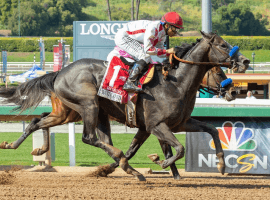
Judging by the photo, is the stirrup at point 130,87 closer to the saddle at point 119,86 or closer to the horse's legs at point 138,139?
the saddle at point 119,86

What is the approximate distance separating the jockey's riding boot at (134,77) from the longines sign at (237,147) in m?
2.26

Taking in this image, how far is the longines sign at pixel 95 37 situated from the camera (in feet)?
33.5

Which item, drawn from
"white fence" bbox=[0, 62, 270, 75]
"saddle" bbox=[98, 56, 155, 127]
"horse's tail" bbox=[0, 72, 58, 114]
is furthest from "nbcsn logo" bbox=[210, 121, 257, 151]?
"white fence" bbox=[0, 62, 270, 75]

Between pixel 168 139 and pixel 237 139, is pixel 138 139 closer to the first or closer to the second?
pixel 168 139

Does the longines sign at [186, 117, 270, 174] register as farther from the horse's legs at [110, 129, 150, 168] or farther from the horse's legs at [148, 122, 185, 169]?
the horse's legs at [148, 122, 185, 169]

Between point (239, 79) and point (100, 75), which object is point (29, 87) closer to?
point (100, 75)

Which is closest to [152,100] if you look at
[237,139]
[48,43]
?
A: [237,139]

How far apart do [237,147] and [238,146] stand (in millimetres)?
21

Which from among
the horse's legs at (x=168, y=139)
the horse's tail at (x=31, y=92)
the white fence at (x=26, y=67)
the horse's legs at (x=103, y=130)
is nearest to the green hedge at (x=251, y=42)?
the white fence at (x=26, y=67)

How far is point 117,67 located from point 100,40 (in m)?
5.25

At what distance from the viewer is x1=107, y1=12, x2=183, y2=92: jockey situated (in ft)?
16.5

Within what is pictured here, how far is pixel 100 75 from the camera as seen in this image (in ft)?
17.7

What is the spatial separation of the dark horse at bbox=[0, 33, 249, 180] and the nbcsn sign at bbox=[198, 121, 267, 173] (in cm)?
156

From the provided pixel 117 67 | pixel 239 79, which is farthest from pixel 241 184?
pixel 239 79
